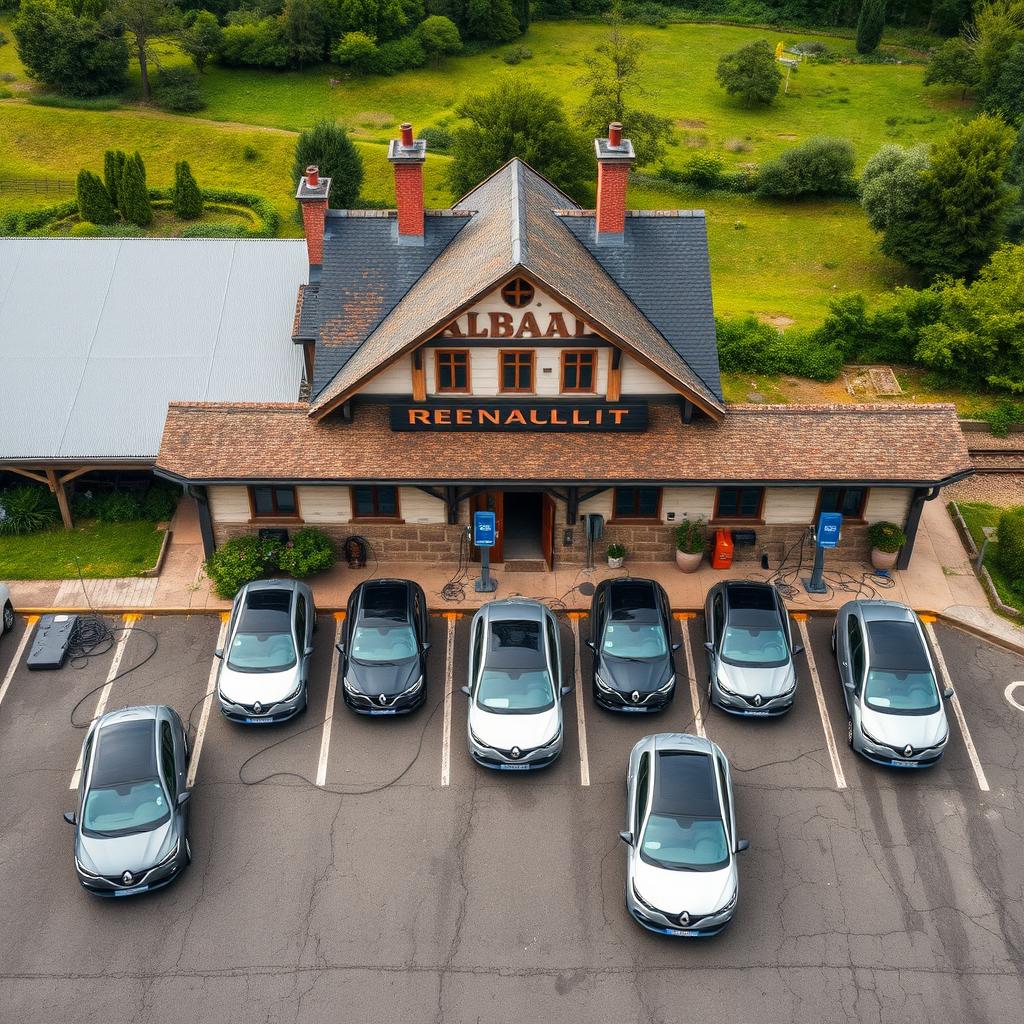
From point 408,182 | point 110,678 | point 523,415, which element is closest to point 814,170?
point 408,182

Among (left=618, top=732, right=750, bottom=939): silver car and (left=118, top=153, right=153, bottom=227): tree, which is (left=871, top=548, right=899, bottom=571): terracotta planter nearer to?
(left=618, top=732, right=750, bottom=939): silver car

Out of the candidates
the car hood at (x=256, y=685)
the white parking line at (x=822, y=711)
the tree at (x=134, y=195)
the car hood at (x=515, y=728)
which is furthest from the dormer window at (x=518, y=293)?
the tree at (x=134, y=195)

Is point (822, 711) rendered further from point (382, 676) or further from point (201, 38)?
point (201, 38)

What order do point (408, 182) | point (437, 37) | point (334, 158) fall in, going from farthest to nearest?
point (437, 37)
point (334, 158)
point (408, 182)

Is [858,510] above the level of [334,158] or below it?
above

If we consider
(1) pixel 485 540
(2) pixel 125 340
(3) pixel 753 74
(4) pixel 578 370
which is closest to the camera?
(1) pixel 485 540

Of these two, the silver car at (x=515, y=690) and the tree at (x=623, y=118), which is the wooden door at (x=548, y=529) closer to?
the silver car at (x=515, y=690)

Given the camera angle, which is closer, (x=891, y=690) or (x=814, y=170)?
(x=891, y=690)

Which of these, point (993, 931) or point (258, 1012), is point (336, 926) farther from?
point (993, 931)

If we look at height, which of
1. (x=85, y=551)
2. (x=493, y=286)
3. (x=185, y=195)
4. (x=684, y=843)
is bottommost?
(x=185, y=195)
